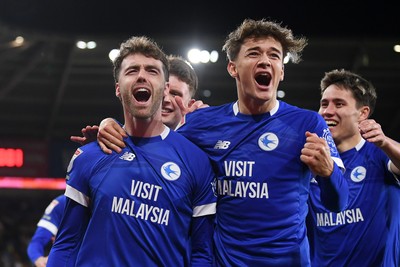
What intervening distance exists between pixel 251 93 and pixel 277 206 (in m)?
0.67

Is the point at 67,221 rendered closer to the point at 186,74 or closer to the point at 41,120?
the point at 186,74

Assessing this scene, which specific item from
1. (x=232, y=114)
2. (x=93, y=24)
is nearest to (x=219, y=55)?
(x=93, y=24)

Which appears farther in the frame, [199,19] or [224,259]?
[199,19]

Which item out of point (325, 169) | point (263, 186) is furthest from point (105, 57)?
point (325, 169)

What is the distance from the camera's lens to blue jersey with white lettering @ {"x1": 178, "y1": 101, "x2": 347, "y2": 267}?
3504mm

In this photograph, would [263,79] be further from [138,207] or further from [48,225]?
[48,225]

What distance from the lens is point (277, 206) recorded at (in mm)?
3518

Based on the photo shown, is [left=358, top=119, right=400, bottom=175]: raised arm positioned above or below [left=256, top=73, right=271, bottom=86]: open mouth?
below

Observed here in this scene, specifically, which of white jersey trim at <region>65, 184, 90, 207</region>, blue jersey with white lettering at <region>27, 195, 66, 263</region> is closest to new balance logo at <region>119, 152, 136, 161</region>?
white jersey trim at <region>65, 184, 90, 207</region>

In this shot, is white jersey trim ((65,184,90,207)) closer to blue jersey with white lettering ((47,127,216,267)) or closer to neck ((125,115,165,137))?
blue jersey with white lettering ((47,127,216,267))

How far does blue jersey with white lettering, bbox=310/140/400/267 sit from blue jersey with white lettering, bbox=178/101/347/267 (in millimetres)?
1065

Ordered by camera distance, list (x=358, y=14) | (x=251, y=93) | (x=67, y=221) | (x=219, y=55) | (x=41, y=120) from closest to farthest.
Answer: (x=67, y=221)
(x=251, y=93)
(x=358, y=14)
(x=219, y=55)
(x=41, y=120)

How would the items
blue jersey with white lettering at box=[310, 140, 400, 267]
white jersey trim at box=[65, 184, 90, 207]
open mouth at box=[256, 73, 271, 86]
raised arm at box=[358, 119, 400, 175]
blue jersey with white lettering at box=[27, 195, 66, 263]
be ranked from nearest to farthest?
1. white jersey trim at box=[65, 184, 90, 207]
2. open mouth at box=[256, 73, 271, 86]
3. raised arm at box=[358, 119, 400, 175]
4. blue jersey with white lettering at box=[310, 140, 400, 267]
5. blue jersey with white lettering at box=[27, 195, 66, 263]

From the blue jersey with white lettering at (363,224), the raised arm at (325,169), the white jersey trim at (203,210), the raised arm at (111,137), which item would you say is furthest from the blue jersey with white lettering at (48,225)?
the raised arm at (325,169)
